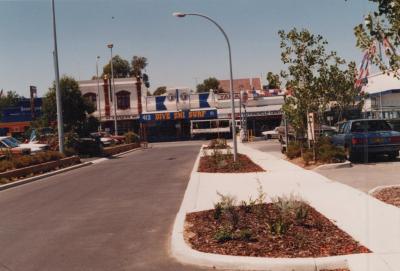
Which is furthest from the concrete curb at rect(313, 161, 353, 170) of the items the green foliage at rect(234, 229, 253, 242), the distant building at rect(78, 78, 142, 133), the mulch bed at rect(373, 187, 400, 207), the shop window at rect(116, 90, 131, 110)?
the shop window at rect(116, 90, 131, 110)

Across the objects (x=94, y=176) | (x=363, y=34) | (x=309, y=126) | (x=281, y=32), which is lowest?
(x=94, y=176)

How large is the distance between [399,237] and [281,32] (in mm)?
14263

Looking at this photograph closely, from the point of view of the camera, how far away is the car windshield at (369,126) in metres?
17.9

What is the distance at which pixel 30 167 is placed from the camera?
20078 millimetres

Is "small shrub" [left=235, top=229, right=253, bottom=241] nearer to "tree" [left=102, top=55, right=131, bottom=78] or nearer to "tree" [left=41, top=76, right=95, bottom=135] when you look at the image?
"tree" [left=41, top=76, right=95, bottom=135]

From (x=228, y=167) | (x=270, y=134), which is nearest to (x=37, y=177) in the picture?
(x=228, y=167)

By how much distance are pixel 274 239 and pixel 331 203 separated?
10.8 ft

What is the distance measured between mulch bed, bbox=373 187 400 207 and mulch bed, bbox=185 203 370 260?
1765 millimetres

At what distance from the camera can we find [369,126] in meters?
17.9

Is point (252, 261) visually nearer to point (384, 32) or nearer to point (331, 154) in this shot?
point (384, 32)

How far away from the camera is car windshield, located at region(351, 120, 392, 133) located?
17875 mm

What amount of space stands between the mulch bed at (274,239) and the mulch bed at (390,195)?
69.5 inches

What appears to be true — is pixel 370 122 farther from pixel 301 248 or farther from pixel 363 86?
pixel 363 86

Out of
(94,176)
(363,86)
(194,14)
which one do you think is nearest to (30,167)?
(94,176)
